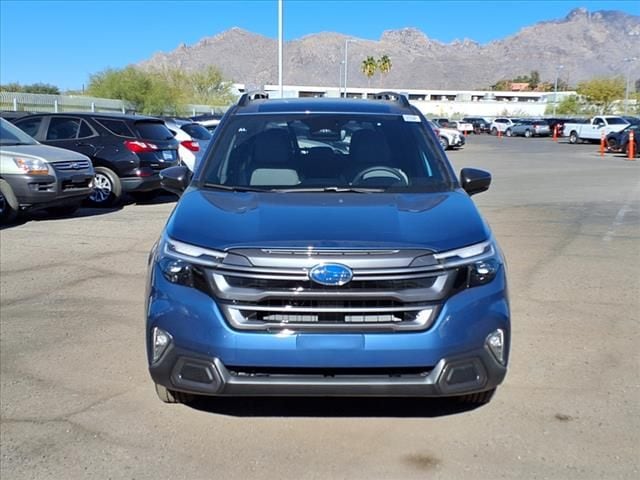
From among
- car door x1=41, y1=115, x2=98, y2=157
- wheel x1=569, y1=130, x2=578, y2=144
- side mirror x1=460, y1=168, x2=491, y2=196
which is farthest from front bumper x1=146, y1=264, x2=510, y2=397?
wheel x1=569, y1=130, x2=578, y2=144

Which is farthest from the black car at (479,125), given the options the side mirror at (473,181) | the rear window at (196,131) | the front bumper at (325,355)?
the front bumper at (325,355)

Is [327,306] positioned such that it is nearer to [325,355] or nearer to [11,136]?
[325,355]

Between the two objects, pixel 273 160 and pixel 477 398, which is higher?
pixel 273 160

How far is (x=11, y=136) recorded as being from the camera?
37.5 ft

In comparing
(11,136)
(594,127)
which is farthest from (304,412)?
(594,127)

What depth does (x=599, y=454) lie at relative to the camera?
3.77m

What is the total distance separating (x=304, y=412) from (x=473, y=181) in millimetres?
2110

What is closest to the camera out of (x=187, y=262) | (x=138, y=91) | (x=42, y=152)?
(x=187, y=262)

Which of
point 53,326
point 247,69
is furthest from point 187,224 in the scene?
point 247,69

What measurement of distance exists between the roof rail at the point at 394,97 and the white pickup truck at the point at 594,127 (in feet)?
123

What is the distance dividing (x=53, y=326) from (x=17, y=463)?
228 cm

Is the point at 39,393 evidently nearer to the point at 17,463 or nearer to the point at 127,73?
the point at 17,463

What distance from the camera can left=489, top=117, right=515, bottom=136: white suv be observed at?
61713 mm

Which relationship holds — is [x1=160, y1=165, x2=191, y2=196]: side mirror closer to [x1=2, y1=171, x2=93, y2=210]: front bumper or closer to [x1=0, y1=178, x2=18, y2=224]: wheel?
[x1=2, y1=171, x2=93, y2=210]: front bumper
